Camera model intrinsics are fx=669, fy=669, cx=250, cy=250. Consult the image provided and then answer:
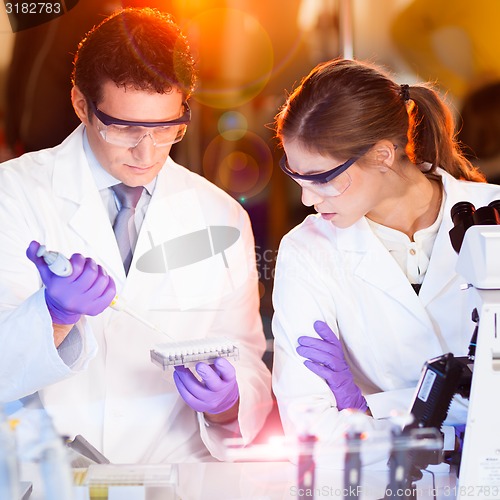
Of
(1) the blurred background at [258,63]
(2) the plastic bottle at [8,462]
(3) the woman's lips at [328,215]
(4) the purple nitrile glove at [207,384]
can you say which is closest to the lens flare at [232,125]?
(1) the blurred background at [258,63]

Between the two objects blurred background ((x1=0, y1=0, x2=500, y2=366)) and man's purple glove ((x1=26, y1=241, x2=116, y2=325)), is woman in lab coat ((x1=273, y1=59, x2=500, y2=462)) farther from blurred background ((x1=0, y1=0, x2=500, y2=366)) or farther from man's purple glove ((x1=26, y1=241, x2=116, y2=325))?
man's purple glove ((x1=26, y1=241, x2=116, y2=325))

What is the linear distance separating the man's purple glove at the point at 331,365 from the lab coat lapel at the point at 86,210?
29.0 inches

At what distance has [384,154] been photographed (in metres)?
2.27

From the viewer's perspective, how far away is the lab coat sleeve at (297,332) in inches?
85.2

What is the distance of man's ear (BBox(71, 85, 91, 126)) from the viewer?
7.86ft

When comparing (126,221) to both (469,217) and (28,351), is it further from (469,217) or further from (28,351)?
(469,217)

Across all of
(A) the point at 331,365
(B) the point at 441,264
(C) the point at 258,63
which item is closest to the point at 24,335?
(A) the point at 331,365

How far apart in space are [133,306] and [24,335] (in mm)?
544

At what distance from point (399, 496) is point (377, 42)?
2.06 meters

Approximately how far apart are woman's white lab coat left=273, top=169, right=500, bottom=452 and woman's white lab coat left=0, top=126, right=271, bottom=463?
1.08 ft

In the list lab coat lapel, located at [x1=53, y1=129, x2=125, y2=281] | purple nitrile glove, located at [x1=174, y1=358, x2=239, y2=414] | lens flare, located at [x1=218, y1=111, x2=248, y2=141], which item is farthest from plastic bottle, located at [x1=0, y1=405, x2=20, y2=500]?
lens flare, located at [x1=218, y1=111, x2=248, y2=141]

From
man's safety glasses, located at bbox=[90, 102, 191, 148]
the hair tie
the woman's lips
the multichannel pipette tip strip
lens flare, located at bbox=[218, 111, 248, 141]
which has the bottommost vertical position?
the multichannel pipette tip strip

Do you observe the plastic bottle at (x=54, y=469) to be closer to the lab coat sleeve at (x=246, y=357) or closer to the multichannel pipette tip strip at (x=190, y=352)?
the multichannel pipette tip strip at (x=190, y=352)

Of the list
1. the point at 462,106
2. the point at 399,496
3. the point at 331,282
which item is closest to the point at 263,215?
the point at 331,282
